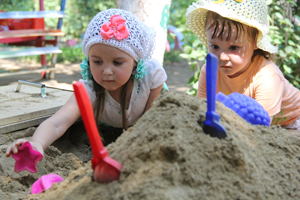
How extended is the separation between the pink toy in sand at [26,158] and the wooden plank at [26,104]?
0.72m

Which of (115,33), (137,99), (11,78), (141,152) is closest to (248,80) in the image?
(137,99)

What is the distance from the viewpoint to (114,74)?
189cm

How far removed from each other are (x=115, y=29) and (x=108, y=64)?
21cm

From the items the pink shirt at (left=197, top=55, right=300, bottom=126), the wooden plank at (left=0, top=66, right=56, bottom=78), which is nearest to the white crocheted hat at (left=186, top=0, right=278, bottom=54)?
the pink shirt at (left=197, top=55, right=300, bottom=126)

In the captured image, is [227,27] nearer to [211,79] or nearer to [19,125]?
[211,79]

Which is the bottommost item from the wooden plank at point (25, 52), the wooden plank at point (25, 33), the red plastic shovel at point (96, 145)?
the wooden plank at point (25, 52)

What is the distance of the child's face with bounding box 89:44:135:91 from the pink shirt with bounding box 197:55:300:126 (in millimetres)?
794

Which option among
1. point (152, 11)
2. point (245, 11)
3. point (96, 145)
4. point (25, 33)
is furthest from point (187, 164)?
point (25, 33)

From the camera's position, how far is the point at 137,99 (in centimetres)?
220

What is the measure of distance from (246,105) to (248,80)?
901 mm

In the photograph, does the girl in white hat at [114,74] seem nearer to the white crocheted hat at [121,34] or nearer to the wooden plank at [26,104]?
the white crocheted hat at [121,34]

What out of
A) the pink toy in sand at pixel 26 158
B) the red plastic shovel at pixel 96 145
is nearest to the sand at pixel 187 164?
the red plastic shovel at pixel 96 145

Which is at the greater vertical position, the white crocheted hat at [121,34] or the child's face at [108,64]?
the white crocheted hat at [121,34]

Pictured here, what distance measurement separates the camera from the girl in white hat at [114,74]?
6.06 ft
